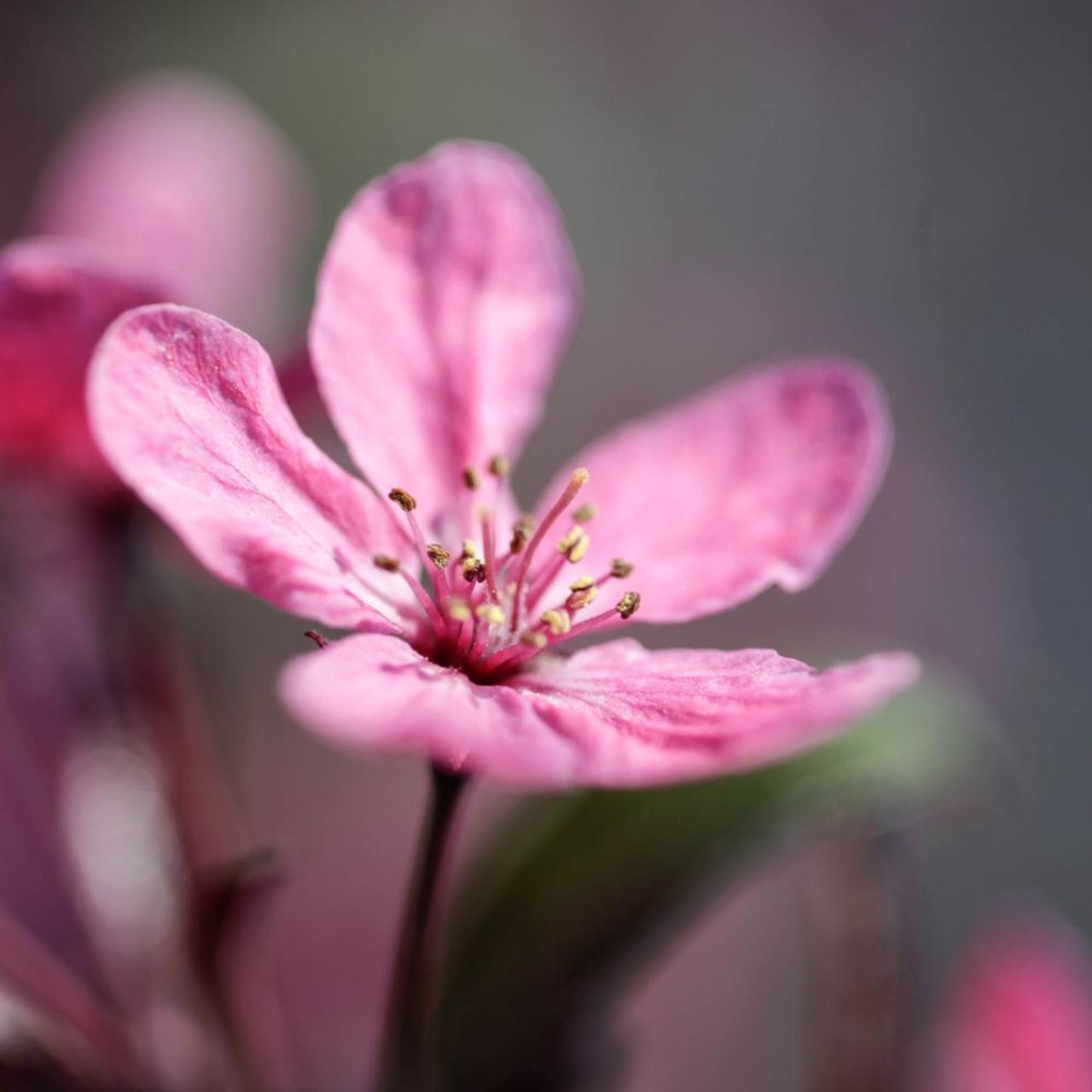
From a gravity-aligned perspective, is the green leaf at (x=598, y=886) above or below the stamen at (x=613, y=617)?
below

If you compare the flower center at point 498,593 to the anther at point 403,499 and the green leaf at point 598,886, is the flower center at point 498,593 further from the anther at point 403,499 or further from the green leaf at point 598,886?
the green leaf at point 598,886

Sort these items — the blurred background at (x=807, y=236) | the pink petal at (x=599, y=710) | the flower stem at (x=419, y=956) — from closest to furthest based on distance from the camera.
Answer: the pink petal at (x=599, y=710) < the flower stem at (x=419, y=956) < the blurred background at (x=807, y=236)

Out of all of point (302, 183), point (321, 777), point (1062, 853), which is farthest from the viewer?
point (1062, 853)

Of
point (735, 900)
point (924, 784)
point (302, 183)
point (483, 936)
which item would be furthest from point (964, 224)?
point (483, 936)

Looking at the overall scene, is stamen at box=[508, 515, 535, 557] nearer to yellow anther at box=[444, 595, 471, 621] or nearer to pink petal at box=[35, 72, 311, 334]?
yellow anther at box=[444, 595, 471, 621]

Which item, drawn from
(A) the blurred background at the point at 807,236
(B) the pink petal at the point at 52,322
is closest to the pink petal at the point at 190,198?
(B) the pink petal at the point at 52,322

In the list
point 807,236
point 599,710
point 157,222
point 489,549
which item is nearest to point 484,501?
point 489,549

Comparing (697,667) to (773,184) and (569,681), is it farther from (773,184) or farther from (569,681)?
(773,184)
